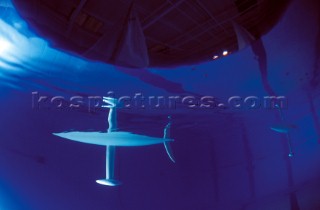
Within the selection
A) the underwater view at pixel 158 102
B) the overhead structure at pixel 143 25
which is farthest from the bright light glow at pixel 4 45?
the overhead structure at pixel 143 25

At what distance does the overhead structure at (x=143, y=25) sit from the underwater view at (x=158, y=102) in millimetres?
14

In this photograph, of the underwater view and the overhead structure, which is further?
the underwater view

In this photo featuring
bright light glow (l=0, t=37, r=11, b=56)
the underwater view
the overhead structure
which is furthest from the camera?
bright light glow (l=0, t=37, r=11, b=56)

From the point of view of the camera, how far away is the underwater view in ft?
7.80

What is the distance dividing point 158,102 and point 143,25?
4.63m

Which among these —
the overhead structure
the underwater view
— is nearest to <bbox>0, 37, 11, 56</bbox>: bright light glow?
the underwater view

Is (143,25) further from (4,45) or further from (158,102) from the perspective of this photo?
(158,102)

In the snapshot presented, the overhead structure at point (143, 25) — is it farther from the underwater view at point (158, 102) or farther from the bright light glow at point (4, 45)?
the bright light glow at point (4, 45)

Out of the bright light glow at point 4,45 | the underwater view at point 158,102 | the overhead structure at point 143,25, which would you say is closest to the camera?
the overhead structure at point 143,25

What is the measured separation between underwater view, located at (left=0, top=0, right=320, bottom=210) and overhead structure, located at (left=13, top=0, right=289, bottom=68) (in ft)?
0.05

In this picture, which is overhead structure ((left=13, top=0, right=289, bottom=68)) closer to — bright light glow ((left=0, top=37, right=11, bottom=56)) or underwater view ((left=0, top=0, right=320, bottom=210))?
underwater view ((left=0, top=0, right=320, bottom=210))

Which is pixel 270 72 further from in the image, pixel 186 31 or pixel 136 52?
pixel 136 52

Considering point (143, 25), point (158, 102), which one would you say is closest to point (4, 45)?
point (143, 25)

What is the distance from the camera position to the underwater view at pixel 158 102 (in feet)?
7.80
